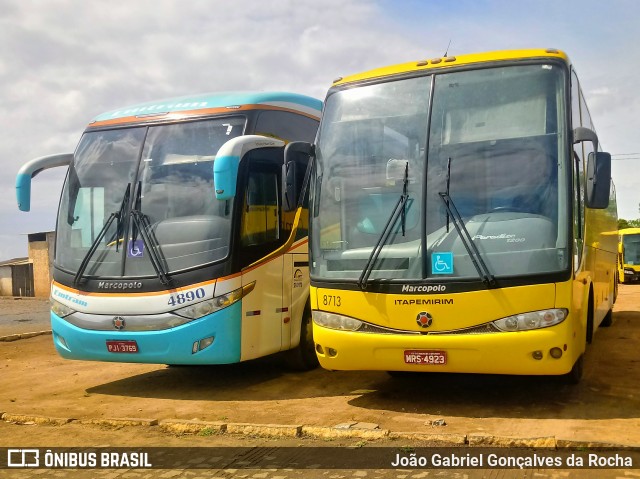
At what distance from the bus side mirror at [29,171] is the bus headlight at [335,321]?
13.7 feet

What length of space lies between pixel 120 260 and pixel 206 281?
45.6 inches

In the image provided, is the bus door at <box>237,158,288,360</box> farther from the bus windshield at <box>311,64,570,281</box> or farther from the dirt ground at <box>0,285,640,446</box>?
the bus windshield at <box>311,64,570,281</box>

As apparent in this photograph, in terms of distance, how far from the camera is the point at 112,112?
9359 millimetres

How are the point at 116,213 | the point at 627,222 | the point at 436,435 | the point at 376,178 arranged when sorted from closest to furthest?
the point at 436,435 < the point at 376,178 < the point at 116,213 < the point at 627,222

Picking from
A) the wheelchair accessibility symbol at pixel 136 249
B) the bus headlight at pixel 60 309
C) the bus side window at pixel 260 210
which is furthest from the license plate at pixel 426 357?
the bus headlight at pixel 60 309

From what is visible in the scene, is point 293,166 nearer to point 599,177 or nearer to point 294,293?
point 294,293

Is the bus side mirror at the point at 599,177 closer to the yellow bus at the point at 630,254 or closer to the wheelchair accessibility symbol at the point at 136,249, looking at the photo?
the wheelchair accessibility symbol at the point at 136,249

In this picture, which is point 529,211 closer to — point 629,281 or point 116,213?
point 116,213

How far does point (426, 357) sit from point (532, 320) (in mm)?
1036

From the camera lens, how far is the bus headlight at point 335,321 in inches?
276

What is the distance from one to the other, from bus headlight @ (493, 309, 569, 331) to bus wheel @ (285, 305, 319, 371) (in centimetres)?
350

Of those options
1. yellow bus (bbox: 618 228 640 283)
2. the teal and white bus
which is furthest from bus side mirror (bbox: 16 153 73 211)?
yellow bus (bbox: 618 228 640 283)

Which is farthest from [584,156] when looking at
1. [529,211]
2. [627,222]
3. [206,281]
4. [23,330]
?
[627,222]

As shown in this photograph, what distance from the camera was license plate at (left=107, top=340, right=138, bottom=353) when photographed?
317 inches
